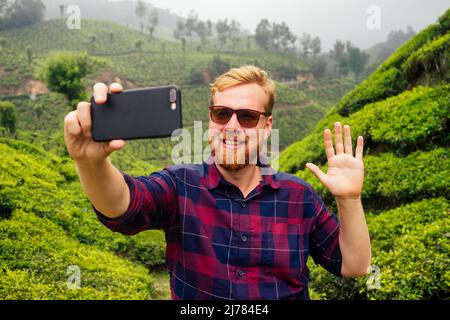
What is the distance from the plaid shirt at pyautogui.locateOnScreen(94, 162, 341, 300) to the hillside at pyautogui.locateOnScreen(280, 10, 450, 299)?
257 centimetres

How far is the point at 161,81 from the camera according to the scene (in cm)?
5622

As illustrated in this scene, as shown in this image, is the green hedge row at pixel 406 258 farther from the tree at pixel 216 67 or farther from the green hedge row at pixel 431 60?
the tree at pixel 216 67

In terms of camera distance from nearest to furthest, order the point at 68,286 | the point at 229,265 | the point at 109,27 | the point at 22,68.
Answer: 1. the point at 229,265
2. the point at 68,286
3. the point at 22,68
4. the point at 109,27

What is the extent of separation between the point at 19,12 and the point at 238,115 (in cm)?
8164

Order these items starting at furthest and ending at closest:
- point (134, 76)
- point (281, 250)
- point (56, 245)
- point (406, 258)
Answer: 1. point (134, 76)
2. point (56, 245)
3. point (406, 258)
4. point (281, 250)

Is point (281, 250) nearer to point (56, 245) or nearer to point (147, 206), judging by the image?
point (147, 206)

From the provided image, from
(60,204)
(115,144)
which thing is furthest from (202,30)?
(115,144)

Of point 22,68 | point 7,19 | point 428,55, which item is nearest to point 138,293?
point 428,55

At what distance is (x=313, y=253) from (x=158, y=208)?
2.97ft

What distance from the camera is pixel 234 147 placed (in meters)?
1.99

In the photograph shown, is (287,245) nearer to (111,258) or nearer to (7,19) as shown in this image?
(111,258)

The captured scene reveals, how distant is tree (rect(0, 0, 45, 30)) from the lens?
6844 centimetres

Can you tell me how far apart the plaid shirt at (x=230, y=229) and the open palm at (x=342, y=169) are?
0.17 metres

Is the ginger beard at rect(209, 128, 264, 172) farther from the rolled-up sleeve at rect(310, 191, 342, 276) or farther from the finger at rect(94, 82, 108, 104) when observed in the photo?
the finger at rect(94, 82, 108, 104)
